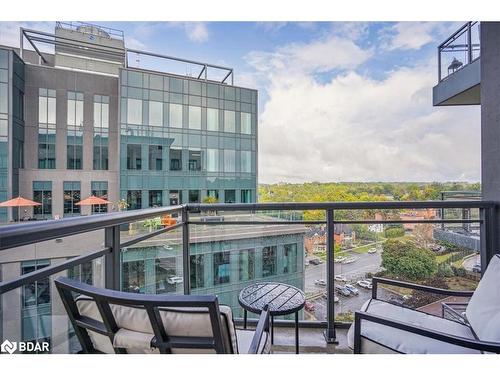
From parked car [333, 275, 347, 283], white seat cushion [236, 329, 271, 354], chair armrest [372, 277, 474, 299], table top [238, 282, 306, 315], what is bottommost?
table top [238, 282, 306, 315]

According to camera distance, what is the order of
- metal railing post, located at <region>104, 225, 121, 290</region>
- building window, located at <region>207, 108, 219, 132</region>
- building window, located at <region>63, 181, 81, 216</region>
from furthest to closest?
building window, located at <region>207, 108, 219, 132</region>, building window, located at <region>63, 181, 81, 216</region>, metal railing post, located at <region>104, 225, 121, 290</region>

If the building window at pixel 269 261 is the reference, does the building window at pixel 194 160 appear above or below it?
above

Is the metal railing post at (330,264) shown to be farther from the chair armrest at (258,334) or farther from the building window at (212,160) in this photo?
the building window at (212,160)

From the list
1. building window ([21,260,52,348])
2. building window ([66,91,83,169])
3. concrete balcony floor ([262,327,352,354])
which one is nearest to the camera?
building window ([21,260,52,348])

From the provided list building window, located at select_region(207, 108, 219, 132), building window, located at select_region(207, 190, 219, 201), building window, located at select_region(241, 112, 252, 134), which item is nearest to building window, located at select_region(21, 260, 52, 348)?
building window, located at select_region(207, 190, 219, 201)

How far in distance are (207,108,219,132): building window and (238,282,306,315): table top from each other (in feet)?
52.5

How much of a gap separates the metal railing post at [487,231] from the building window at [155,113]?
53.5 ft

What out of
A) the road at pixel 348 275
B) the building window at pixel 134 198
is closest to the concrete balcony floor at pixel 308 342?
the road at pixel 348 275

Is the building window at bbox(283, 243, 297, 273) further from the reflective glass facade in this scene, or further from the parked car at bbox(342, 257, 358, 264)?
the reflective glass facade

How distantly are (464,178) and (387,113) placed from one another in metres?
5.90

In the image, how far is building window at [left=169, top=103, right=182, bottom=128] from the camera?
662 inches

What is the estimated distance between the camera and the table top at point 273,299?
2020mm
